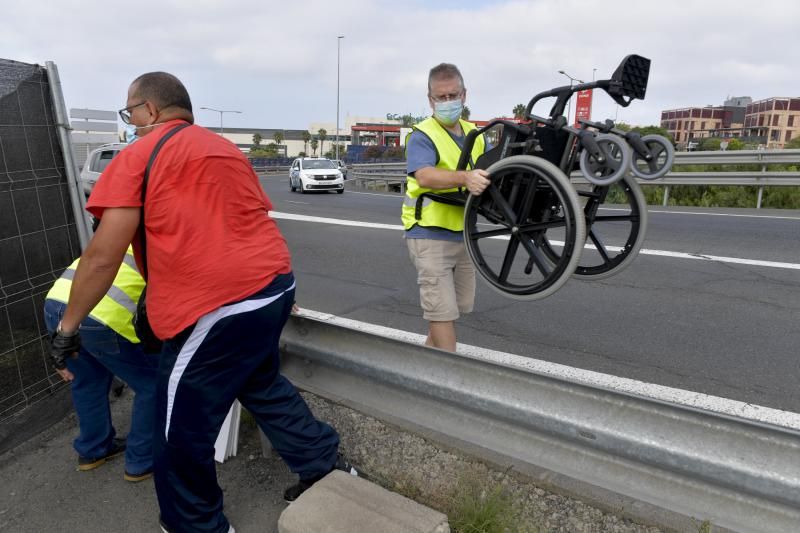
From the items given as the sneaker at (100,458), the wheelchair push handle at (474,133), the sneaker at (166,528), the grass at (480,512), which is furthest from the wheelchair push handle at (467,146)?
the sneaker at (100,458)

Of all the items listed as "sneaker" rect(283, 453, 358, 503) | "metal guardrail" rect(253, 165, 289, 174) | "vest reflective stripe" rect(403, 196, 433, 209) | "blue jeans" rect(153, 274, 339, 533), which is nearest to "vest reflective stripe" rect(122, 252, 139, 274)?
"blue jeans" rect(153, 274, 339, 533)

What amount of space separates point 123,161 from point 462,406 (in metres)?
1.58

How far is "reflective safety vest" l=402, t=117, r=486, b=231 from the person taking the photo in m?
3.13

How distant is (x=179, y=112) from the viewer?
2.49 meters

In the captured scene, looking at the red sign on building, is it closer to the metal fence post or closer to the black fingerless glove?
the black fingerless glove

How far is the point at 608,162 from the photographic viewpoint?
2.19 meters

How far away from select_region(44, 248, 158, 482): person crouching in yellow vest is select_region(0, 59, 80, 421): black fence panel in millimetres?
640

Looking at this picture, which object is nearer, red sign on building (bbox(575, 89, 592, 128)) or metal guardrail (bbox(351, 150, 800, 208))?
red sign on building (bbox(575, 89, 592, 128))

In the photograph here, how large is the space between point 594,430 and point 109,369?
2325mm

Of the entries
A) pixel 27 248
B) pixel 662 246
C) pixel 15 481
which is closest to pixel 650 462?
pixel 15 481

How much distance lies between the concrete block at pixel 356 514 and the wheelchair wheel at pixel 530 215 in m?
0.96

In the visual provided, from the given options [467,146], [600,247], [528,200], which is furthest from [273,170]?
[528,200]

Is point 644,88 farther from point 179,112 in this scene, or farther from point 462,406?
point 179,112

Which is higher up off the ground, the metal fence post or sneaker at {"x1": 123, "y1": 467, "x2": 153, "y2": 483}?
the metal fence post
